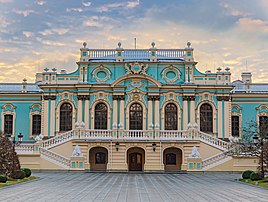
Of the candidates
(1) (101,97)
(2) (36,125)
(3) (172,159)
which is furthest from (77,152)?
(2) (36,125)

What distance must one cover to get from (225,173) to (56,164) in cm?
1364

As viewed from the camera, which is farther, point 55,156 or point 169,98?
point 169,98

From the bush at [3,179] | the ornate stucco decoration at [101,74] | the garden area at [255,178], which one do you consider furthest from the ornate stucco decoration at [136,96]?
the bush at [3,179]

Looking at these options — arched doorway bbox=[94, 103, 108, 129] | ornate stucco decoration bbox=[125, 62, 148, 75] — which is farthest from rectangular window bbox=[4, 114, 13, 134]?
ornate stucco decoration bbox=[125, 62, 148, 75]

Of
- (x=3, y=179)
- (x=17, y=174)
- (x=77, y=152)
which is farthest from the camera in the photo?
(x=77, y=152)

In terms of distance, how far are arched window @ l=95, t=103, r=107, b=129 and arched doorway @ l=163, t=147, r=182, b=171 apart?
21.3 ft

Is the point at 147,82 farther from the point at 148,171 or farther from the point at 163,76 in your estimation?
the point at 148,171

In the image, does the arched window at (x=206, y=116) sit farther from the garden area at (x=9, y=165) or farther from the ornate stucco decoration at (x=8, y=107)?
the garden area at (x=9, y=165)

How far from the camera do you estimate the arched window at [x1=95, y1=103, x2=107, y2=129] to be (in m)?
44.5

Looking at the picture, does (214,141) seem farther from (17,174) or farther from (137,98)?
(17,174)

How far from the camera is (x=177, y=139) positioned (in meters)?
40.2

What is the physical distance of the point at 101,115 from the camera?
44625 millimetres

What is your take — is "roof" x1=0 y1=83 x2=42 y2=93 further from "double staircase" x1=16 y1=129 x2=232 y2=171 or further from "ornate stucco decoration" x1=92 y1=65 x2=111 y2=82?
"double staircase" x1=16 y1=129 x2=232 y2=171

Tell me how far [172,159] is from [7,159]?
18.7 meters
